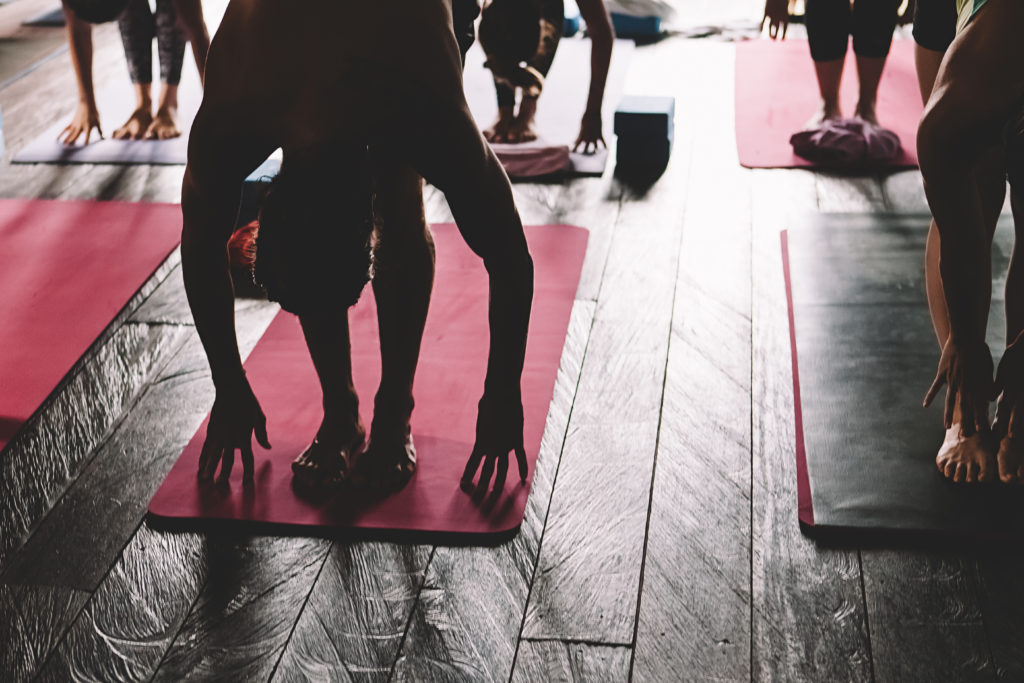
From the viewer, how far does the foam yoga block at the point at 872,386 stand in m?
1.67

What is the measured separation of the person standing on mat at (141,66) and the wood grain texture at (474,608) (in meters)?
2.22

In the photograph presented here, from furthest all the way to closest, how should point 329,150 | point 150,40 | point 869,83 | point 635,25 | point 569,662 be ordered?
point 635,25 → point 150,40 → point 869,83 → point 569,662 → point 329,150

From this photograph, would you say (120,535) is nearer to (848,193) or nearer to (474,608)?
(474,608)

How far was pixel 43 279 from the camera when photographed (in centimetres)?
251

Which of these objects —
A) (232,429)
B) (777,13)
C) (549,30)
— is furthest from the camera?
(777,13)

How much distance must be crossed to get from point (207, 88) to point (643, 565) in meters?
0.96

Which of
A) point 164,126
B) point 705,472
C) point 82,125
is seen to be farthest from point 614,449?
point 82,125

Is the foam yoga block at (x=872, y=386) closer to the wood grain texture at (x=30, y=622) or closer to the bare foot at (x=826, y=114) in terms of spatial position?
the bare foot at (x=826, y=114)

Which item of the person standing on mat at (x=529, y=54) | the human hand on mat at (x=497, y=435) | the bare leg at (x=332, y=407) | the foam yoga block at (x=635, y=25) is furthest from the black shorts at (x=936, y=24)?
the foam yoga block at (x=635, y=25)

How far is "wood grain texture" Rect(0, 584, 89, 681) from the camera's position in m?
1.49

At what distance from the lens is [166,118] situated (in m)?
3.42

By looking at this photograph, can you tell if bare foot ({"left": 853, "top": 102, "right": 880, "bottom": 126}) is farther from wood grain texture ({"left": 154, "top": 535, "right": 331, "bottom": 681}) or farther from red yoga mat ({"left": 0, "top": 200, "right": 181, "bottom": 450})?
wood grain texture ({"left": 154, "top": 535, "right": 331, "bottom": 681})

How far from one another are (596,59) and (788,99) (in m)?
1.02

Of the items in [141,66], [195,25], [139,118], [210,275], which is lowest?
[139,118]
